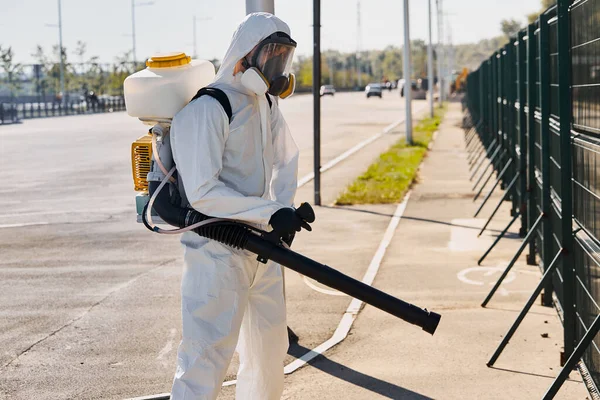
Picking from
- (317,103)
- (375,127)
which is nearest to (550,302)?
(317,103)

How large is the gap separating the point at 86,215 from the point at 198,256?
10667 millimetres

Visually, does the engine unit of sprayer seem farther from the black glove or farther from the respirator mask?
the black glove

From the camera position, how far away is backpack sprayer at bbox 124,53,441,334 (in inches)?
191

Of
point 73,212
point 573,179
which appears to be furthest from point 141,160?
point 73,212

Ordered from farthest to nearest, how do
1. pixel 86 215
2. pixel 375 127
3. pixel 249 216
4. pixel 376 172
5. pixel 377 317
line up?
pixel 375 127 → pixel 376 172 → pixel 86 215 → pixel 377 317 → pixel 249 216

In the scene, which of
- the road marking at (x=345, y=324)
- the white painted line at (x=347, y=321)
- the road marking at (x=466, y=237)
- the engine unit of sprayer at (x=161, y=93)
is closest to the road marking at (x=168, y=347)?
the road marking at (x=345, y=324)

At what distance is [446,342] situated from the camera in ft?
25.0

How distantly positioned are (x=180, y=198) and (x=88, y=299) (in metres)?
4.57

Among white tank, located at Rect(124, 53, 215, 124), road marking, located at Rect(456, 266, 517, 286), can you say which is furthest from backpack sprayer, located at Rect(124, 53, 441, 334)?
road marking, located at Rect(456, 266, 517, 286)

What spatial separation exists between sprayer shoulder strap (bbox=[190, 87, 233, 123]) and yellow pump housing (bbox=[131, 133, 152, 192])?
49 centimetres

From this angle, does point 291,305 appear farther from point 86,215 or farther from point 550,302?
point 86,215

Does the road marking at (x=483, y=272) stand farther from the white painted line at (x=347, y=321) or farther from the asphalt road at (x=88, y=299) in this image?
the asphalt road at (x=88, y=299)

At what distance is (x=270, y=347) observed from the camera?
5.27 metres

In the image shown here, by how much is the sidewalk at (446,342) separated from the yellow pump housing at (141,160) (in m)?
1.76
